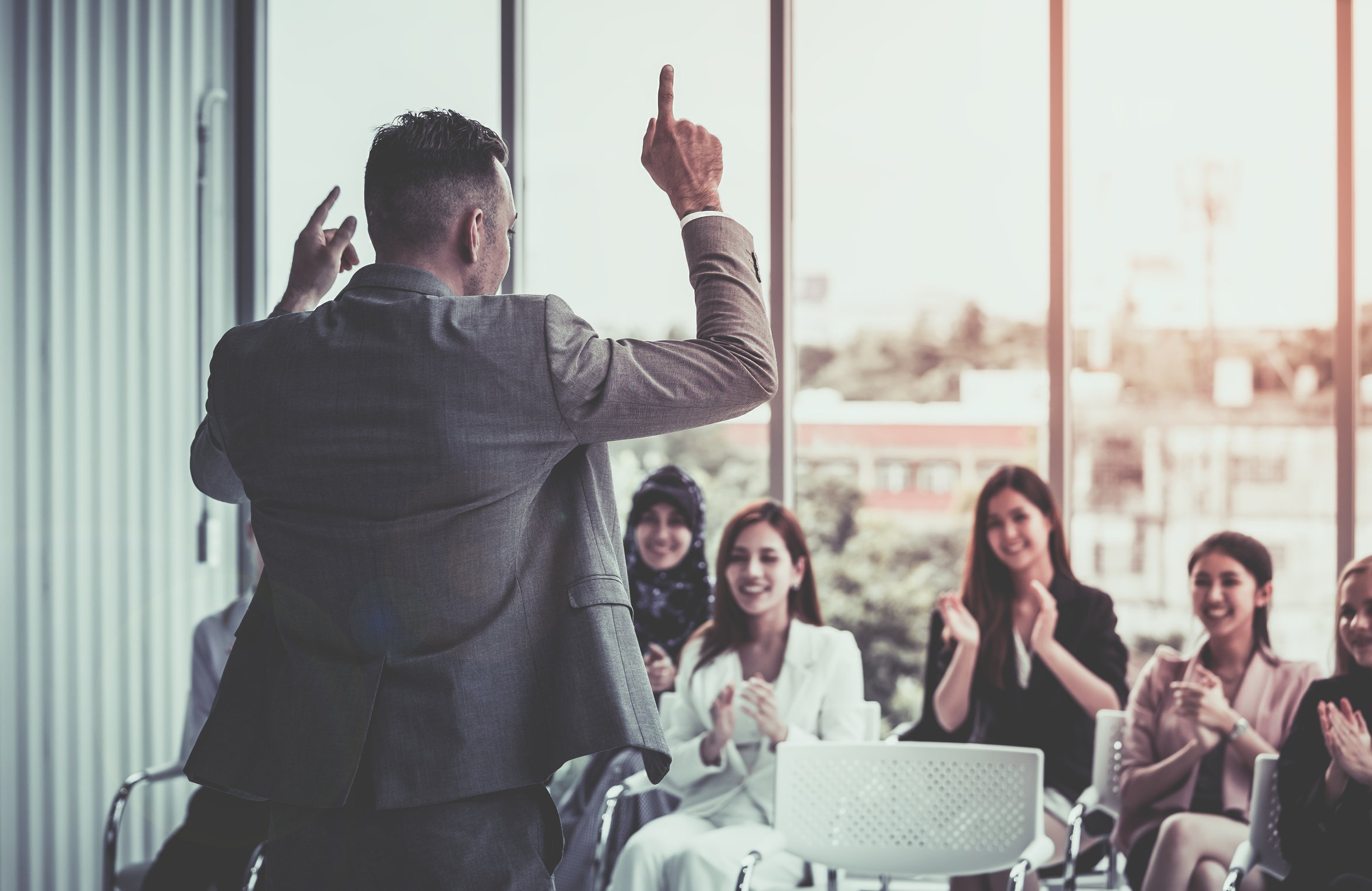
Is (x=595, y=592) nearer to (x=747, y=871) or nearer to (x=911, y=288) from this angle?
(x=747, y=871)

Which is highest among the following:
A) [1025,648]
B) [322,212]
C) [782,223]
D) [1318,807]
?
[782,223]

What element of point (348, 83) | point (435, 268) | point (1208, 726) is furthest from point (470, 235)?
point (348, 83)

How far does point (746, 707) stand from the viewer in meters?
3.20

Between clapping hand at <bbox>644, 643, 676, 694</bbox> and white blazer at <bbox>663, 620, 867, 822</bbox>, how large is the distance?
0.05 meters

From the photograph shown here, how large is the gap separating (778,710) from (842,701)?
195 millimetres

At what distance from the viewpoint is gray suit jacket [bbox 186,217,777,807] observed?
3.84 feet

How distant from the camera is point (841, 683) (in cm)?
341

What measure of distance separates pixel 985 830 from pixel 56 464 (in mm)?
2952

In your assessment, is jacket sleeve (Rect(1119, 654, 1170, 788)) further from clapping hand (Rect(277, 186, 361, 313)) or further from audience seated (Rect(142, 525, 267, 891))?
clapping hand (Rect(277, 186, 361, 313))

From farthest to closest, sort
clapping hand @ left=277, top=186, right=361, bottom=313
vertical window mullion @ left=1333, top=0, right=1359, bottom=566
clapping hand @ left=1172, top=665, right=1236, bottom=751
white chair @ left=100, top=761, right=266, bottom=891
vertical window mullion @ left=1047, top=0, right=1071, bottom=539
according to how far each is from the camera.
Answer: vertical window mullion @ left=1047, top=0, right=1071, bottom=539
vertical window mullion @ left=1333, top=0, right=1359, bottom=566
white chair @ left=100, top=761, right=266, bottom=891
clapping hand @ left=1172, top=665, right=1236, bottom=751
clapping hand @ left=277, top=186, right=361, bottom=313

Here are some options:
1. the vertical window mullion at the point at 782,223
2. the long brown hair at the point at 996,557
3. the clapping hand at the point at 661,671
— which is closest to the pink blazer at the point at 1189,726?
the long brown hair at the point at 996,557

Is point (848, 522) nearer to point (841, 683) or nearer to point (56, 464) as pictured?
point (841, 683)

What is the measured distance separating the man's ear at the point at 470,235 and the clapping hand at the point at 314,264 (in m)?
0.28

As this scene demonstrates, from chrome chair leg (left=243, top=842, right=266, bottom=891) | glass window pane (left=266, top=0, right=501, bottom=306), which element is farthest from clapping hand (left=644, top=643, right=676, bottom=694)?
glass window pane (left=266, top=0, right=501, bottom=306)
